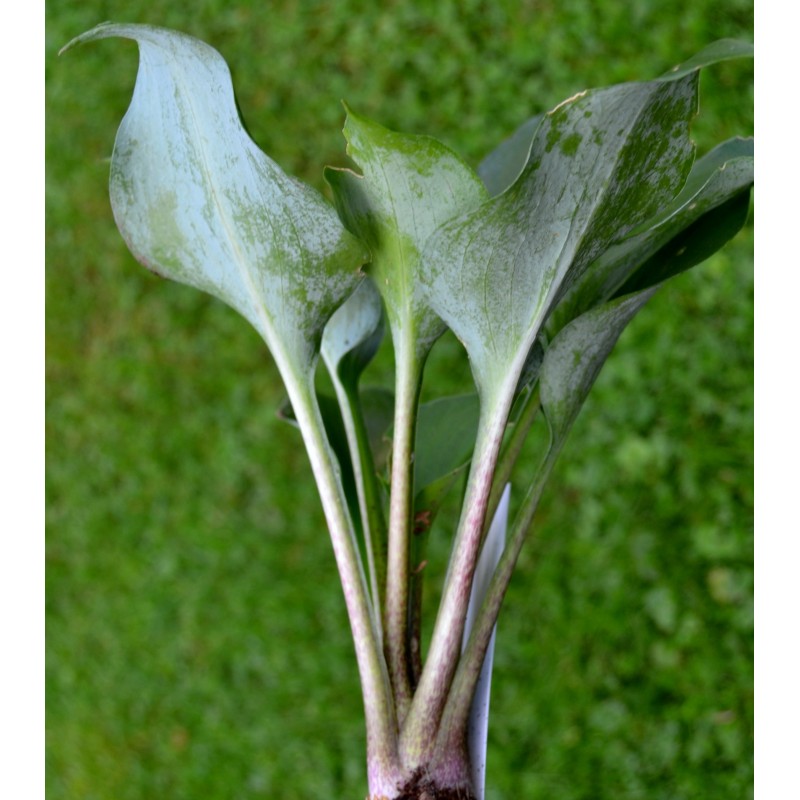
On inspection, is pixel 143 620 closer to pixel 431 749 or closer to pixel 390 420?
pixel 390 420

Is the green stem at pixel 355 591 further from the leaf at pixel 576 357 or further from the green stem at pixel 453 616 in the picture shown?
the leaf at pixel 576 357

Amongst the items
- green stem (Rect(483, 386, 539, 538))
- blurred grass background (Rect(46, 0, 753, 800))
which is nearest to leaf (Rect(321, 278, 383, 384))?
green stem (Rect(483, 386, 539, 538))

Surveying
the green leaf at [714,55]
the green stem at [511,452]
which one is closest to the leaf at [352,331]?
the green stem at [511,452]

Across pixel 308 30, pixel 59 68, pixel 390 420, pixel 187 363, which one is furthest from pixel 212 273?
pixel 59 68

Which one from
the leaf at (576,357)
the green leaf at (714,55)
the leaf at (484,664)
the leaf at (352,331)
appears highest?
the green leaf at (714,55)

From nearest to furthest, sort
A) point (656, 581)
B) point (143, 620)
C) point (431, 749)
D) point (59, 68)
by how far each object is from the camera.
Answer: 1. point (431, 749)
2. point (656, 581)
3. point (143, 620)
4. point (59, 68)

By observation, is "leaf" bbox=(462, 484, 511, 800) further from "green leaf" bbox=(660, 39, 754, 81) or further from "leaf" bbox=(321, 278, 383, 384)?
"green leaf" bbox=(660, 39, 754, 81)
